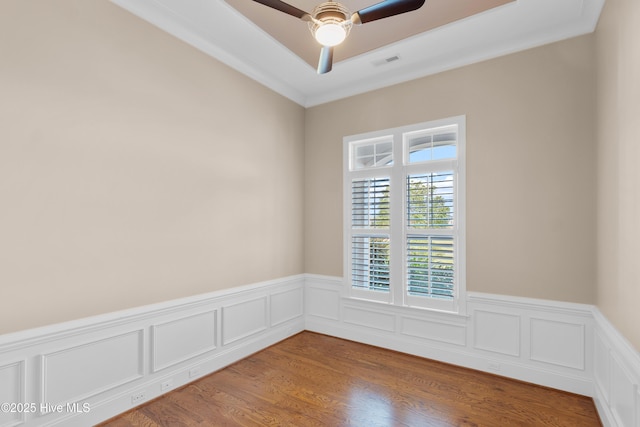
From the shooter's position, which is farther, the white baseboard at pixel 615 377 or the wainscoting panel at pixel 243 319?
the wainscoting panel at pixel 243 319

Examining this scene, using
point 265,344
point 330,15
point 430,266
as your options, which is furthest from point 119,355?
point 430,266

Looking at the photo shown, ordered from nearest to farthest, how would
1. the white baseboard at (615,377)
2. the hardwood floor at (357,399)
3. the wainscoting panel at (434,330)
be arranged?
1. the white baseboard at (615,377)
2. the hardwood floor at (357,399)
3. the wainscoting panel at (434,330)

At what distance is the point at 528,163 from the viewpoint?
2.99 m

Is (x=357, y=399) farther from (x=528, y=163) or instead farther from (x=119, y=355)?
(x=528, y=163)

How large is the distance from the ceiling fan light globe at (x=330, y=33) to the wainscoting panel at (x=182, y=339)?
2.65m

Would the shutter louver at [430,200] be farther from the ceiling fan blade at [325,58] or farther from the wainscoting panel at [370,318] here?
the ceiling fan blade at [325,58]

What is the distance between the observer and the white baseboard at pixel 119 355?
77.9 inches

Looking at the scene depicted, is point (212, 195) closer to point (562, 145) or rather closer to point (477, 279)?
point (477, 279)

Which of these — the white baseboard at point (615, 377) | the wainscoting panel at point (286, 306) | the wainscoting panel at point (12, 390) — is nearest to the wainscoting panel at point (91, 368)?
the wainscoting panel at point (12, 390)

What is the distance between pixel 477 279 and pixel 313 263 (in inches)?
82.4

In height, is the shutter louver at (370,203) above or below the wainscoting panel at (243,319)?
above

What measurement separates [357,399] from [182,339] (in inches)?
65.9

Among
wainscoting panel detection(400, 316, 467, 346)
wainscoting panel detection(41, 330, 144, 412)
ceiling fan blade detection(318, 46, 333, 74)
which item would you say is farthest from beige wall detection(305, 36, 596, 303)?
wainscoting panel detection(41, 330, 144, 412)

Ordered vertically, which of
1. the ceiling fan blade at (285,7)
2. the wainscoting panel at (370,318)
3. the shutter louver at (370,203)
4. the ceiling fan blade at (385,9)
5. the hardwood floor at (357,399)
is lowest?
the hardwood floor at (357,399)
